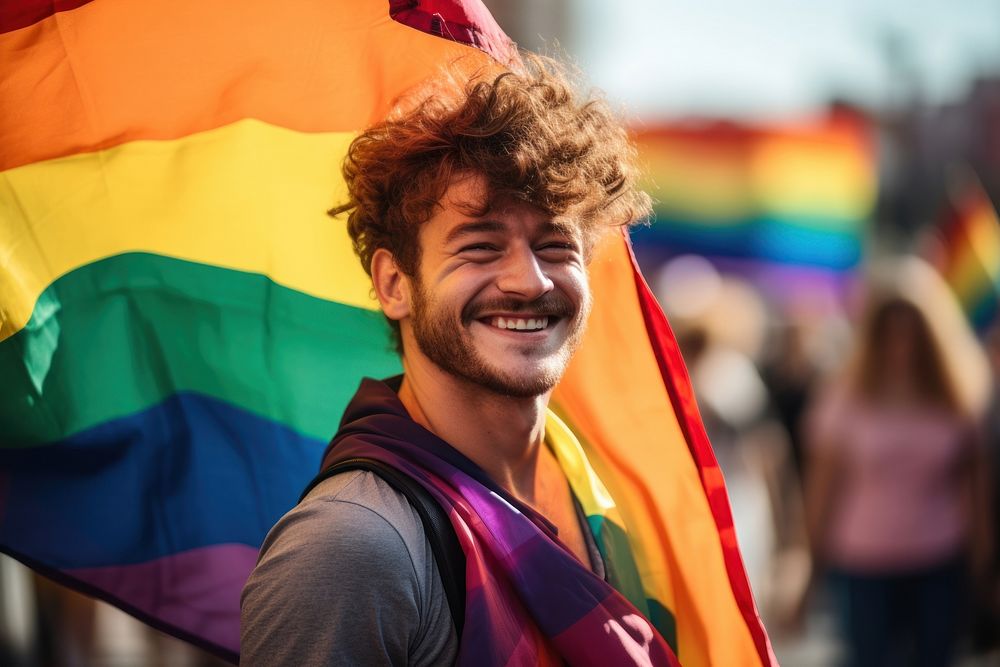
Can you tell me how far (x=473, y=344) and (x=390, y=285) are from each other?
26 centimetres

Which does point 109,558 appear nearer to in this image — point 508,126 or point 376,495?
point 376,495

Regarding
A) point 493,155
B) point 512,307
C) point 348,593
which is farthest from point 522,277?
point 348,593

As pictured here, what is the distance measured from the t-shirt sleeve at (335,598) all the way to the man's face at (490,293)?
42 cm

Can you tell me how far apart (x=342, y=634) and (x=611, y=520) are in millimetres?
878

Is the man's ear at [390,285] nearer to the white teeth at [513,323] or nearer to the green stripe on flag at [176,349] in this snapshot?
the white teeth at [513,323]

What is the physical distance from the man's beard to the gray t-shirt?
1.15ft

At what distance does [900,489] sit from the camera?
16.6ft

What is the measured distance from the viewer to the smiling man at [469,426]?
1810 mm

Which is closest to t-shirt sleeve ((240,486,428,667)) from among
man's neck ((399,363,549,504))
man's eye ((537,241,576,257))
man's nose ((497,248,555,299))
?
man's neck ((399,363,549,504))

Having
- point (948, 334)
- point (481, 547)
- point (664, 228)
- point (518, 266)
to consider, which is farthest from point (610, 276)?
point (664, 228)

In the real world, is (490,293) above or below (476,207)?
below

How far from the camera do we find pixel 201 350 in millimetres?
2551

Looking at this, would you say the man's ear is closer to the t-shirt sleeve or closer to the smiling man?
the smiling man

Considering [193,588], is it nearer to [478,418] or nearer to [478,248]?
[478,418]
